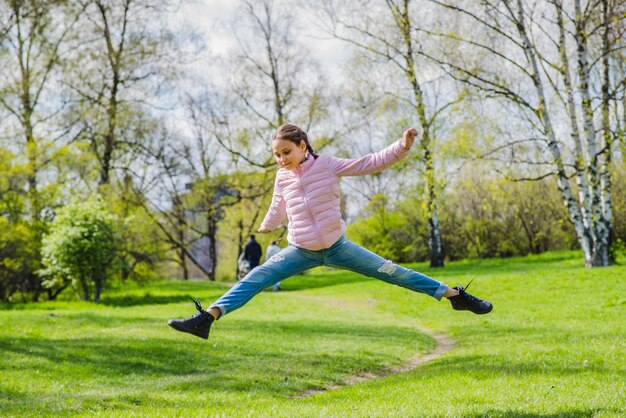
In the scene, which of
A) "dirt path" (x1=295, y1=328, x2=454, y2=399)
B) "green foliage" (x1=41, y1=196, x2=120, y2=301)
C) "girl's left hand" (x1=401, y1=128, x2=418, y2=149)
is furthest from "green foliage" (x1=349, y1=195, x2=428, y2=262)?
"girl's left hand" (x1=401, y1=128, x2=418, y2=149)

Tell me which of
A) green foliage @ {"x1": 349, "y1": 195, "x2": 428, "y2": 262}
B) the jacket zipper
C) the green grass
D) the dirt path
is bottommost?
the dirt path

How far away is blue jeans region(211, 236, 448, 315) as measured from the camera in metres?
5.84

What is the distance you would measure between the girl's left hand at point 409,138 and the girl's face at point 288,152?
94 cm

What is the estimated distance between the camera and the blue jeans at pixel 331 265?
19.2 feet

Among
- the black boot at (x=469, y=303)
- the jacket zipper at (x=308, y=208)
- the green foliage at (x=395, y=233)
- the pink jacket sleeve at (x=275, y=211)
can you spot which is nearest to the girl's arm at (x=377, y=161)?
the jacket zipper at (x=308, y=208)

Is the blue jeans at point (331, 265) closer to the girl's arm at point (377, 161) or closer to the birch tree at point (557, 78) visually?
the girl's arm at point (377, 161)

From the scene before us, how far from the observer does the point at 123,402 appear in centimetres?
774

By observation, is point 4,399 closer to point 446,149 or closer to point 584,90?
point 446,149

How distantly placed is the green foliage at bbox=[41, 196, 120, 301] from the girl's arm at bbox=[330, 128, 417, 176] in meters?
19.9

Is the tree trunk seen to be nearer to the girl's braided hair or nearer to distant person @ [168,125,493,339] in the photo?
distant person @ [168,125,493,339]

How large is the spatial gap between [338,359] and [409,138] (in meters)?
6.80

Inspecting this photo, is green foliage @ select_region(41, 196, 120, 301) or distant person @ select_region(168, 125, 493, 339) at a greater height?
green foliage @ select_region(41, 196, 120, 301)

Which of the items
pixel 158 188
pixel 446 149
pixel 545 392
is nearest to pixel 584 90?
pixel 446 149

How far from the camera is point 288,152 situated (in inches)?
230
